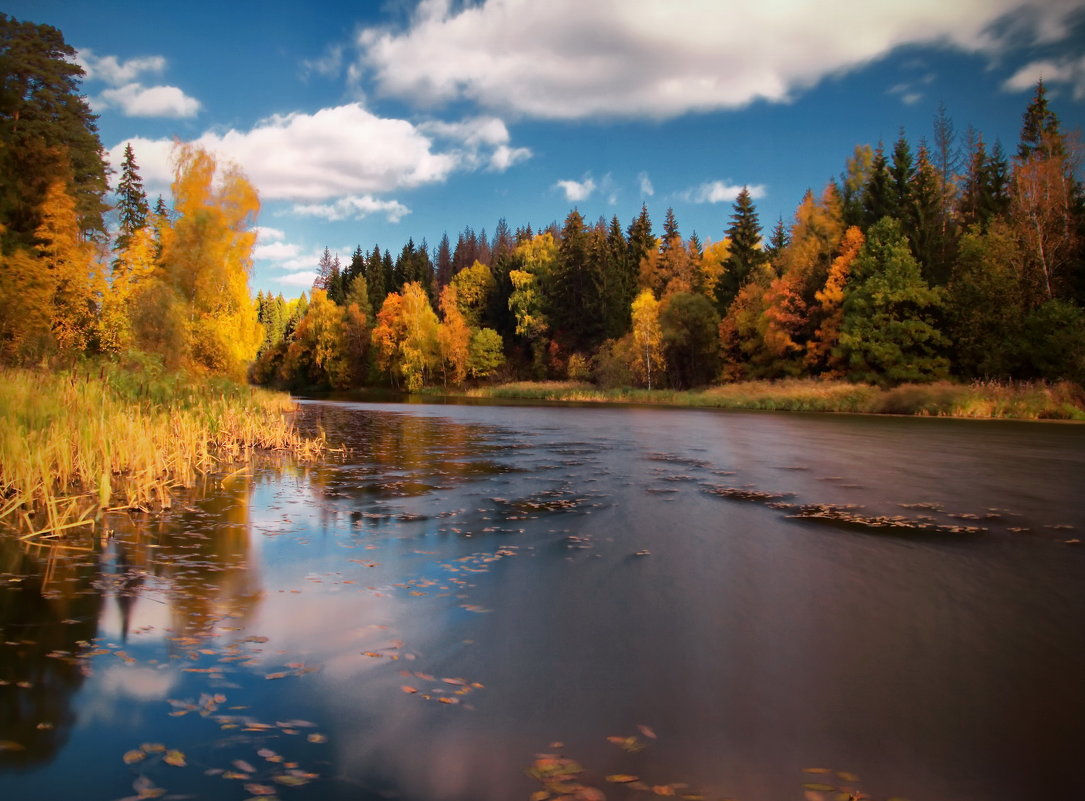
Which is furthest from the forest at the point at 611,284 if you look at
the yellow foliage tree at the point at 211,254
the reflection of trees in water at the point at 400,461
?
the reflection of trees in water at the point at 400,461

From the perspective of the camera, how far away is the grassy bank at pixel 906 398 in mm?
27625

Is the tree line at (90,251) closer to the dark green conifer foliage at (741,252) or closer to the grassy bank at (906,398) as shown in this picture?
the grassy bank at (906,398)

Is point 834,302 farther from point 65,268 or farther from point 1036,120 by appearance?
point 65,268

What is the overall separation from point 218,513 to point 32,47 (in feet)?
110

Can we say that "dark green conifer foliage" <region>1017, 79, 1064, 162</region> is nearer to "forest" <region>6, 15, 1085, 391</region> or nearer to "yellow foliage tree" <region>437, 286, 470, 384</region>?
"forest" <region>6, 15, 1085, 391</region>

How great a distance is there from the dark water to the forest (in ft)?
35.7

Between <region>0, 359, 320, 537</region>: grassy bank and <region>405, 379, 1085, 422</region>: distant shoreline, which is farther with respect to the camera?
<region>405, 379, 1085, 422</region>: distant shoreline

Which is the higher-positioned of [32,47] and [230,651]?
[32,47]

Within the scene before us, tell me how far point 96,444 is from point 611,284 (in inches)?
2420

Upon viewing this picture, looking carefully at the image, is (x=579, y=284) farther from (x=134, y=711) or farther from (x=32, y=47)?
(x=134, y=711)

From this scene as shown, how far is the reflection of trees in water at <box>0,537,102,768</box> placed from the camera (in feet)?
10.1

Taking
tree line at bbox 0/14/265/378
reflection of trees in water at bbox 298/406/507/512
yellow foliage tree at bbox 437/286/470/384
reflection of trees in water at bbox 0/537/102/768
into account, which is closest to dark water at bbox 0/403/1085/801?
reflection of trees in water at bbox 0/537/102/768

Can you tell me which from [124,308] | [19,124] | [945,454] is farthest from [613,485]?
[19,124]

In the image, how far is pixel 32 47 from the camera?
97.0 feet
